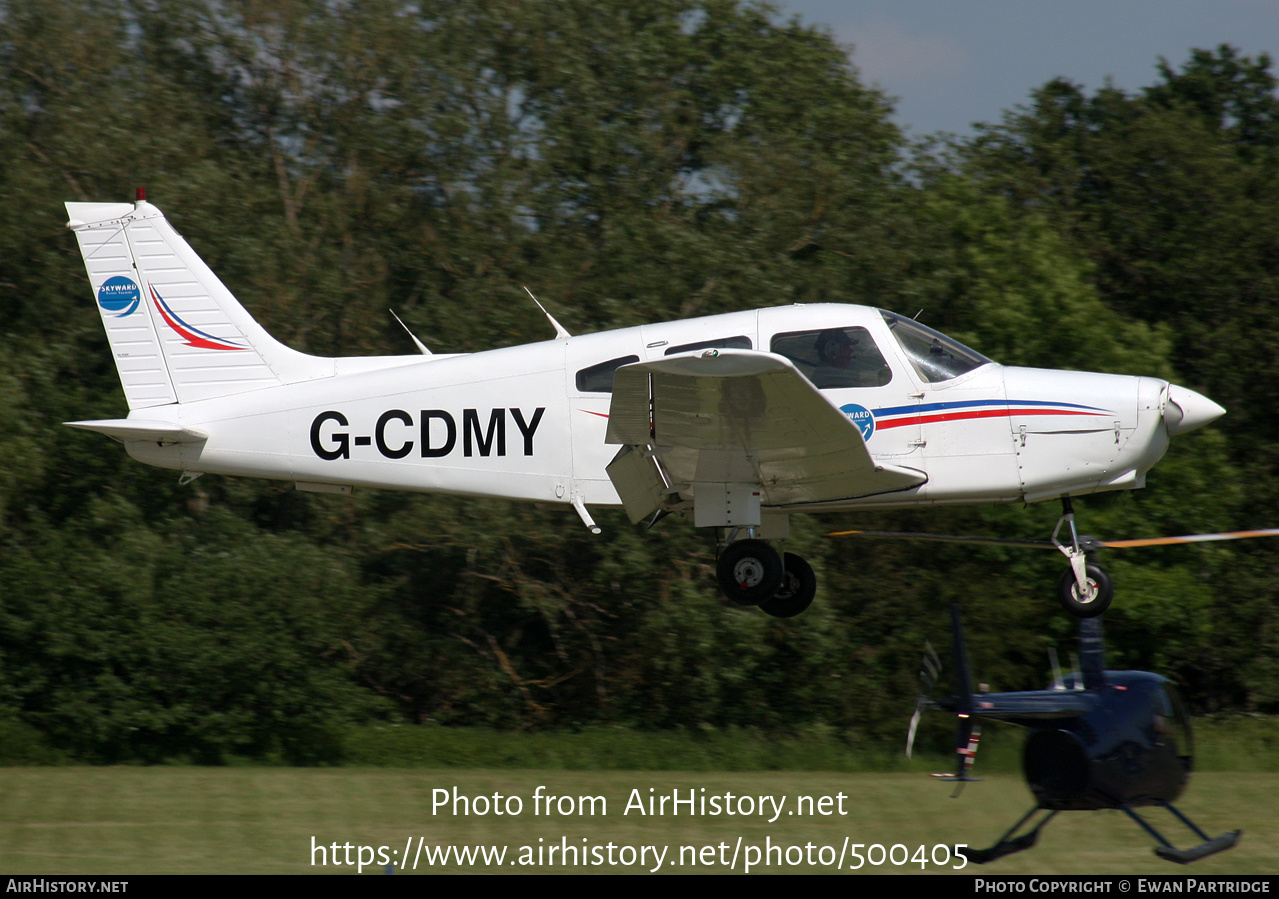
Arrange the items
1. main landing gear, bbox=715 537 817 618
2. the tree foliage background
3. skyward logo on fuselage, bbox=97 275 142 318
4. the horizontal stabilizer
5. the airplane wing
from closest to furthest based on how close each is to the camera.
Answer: the airplane wing
main landing gear, bbox=715 537 817 618
the horizontal stabilizer
skyward logo on fuselage, bbox=97 275 142 318
the tree foliage background

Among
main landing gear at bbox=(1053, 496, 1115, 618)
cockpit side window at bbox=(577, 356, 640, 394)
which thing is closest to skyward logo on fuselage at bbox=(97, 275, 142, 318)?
cockpit side window at bbox=(577, 356, 640, 394)

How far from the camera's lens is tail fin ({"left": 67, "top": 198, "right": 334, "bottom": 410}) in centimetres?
1059

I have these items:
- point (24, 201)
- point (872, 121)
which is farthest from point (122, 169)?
point (872, 121)

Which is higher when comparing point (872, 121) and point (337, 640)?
point (872, 121)

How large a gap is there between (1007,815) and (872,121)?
51.7ft

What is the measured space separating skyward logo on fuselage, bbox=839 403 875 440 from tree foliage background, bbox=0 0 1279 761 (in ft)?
24.3

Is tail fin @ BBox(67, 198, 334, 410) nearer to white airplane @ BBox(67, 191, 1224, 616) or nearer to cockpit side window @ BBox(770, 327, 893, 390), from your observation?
white airplane @ BBox(67, 191, 1224, 616)

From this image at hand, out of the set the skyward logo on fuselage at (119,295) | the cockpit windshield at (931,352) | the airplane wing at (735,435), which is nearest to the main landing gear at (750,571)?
the airplane wing at (735,435)

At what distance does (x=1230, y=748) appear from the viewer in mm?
15039

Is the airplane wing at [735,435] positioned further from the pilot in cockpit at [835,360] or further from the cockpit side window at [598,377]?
the cockpit side window at [598,377]

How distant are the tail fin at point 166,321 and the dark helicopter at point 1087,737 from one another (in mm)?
5725

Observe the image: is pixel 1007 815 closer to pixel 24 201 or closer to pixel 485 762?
pixel 485 762

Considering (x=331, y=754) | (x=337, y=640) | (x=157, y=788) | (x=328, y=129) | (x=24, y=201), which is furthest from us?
(x=328, y=129)

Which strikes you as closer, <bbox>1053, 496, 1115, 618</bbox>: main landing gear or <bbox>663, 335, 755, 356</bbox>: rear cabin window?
<bbox>1053, 496, 1115, 618</bbox>: main landing gear
